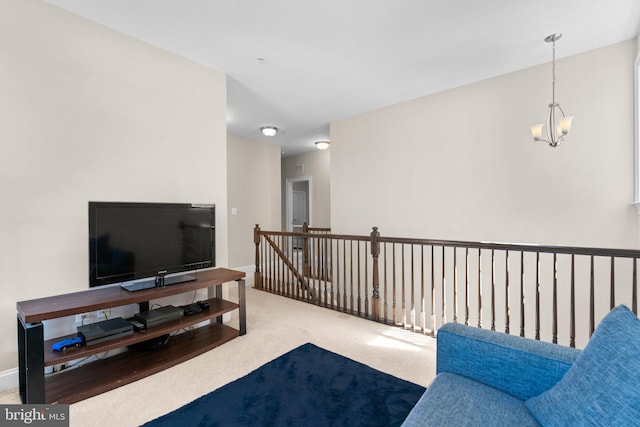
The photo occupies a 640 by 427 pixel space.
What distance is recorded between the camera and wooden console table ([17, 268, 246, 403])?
1.68 metres

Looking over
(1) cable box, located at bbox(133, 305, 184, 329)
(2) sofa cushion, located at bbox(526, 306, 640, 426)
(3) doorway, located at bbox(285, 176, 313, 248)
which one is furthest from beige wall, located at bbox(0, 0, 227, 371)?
(3) doorway, located at bbox(285, 176, 313, 248)

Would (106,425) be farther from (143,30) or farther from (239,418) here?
Result: (143,30)

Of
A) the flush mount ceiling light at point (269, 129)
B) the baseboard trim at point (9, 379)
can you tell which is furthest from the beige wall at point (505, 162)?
the baseboard trim at point (9, 379)

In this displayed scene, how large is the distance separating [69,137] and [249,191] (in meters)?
3.86

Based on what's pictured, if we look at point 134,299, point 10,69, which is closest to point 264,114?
point 10,69

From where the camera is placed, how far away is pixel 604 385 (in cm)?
87

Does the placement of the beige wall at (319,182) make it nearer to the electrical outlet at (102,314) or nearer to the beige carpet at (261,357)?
the beige carpet at (261,357)

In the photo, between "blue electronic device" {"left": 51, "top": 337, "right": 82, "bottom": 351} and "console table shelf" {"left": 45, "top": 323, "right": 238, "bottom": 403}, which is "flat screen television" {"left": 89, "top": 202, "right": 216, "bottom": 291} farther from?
"console table shelf" {"left": 45, "top": 323, "right": 238, "bottom": 403}

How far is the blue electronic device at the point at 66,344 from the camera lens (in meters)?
1.84

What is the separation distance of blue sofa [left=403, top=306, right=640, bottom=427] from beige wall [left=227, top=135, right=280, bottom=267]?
4888mm

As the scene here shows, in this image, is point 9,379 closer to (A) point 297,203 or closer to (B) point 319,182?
Result: (B) point 319,182

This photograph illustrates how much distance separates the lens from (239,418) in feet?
5.49

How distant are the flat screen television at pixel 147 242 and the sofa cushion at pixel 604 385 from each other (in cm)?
254

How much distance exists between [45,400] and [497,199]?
4.37m
